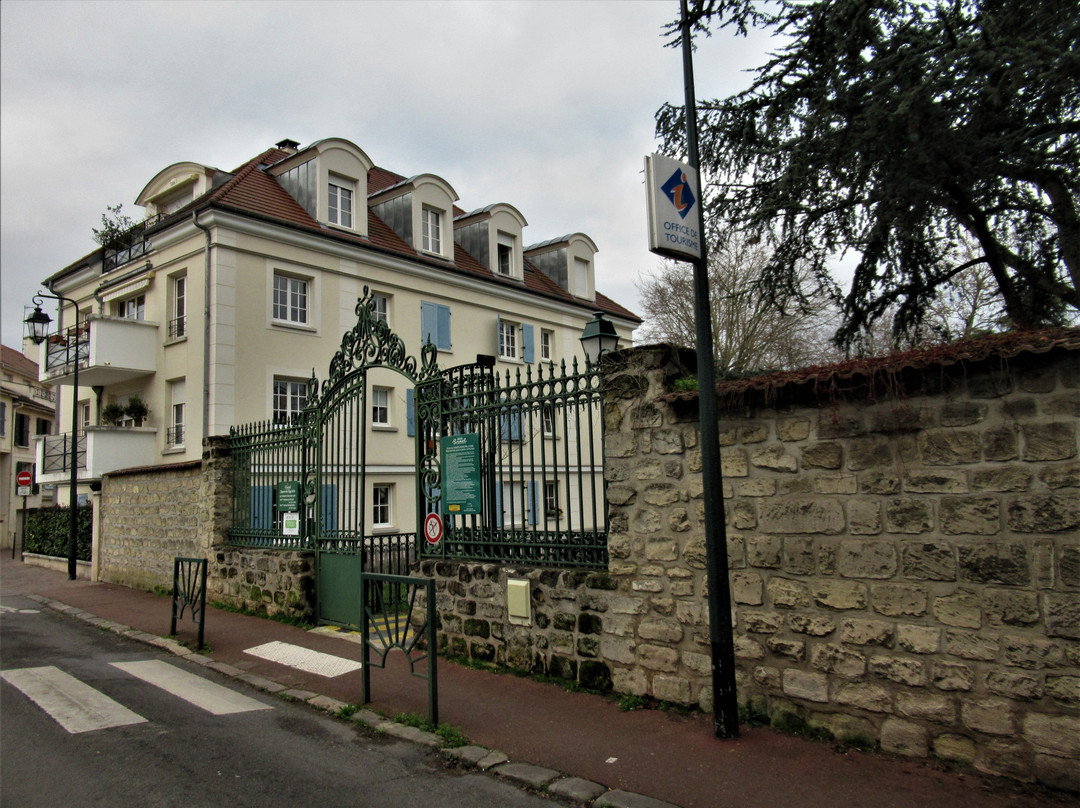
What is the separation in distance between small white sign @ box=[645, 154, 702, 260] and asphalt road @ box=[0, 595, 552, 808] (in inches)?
140

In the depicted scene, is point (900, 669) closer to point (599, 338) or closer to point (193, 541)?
point (599, 338)

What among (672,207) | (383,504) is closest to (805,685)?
(672,207)

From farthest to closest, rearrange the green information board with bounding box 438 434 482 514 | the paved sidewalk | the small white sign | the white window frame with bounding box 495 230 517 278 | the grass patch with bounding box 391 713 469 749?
the white window frame with bounding box 495 230 517 278
the green information board with bounding box 438 434 482 514
the grass patch with bounding box 391 713 469 749
the small white sign
the paved sidewalk

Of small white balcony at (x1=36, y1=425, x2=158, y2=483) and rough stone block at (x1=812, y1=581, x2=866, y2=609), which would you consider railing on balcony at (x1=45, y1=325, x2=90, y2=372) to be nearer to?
small white balcony at (x1=36, y1=425, x2=158, y2=483)

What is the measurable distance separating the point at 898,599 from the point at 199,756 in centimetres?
471

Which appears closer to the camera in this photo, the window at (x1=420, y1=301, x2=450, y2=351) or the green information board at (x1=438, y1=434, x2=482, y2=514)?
the green information board at (x1=438, y1=434, x2=482, y2=514)

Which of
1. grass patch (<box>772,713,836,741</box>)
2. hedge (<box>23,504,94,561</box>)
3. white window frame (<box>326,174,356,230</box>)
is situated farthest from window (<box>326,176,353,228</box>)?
grass patch (<box>772,713,836,741</box>)

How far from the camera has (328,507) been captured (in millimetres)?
10094

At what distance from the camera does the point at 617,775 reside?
458cm

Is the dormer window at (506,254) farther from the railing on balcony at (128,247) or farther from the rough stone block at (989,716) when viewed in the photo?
the rough stone block at (989,716)

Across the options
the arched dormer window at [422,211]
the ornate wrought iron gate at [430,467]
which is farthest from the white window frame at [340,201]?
the ornate wrought iron gate at [430,467]

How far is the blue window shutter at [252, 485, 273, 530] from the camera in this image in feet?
36.2

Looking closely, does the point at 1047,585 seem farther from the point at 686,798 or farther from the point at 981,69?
the point at 981,69

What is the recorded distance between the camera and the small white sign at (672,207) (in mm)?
4988
